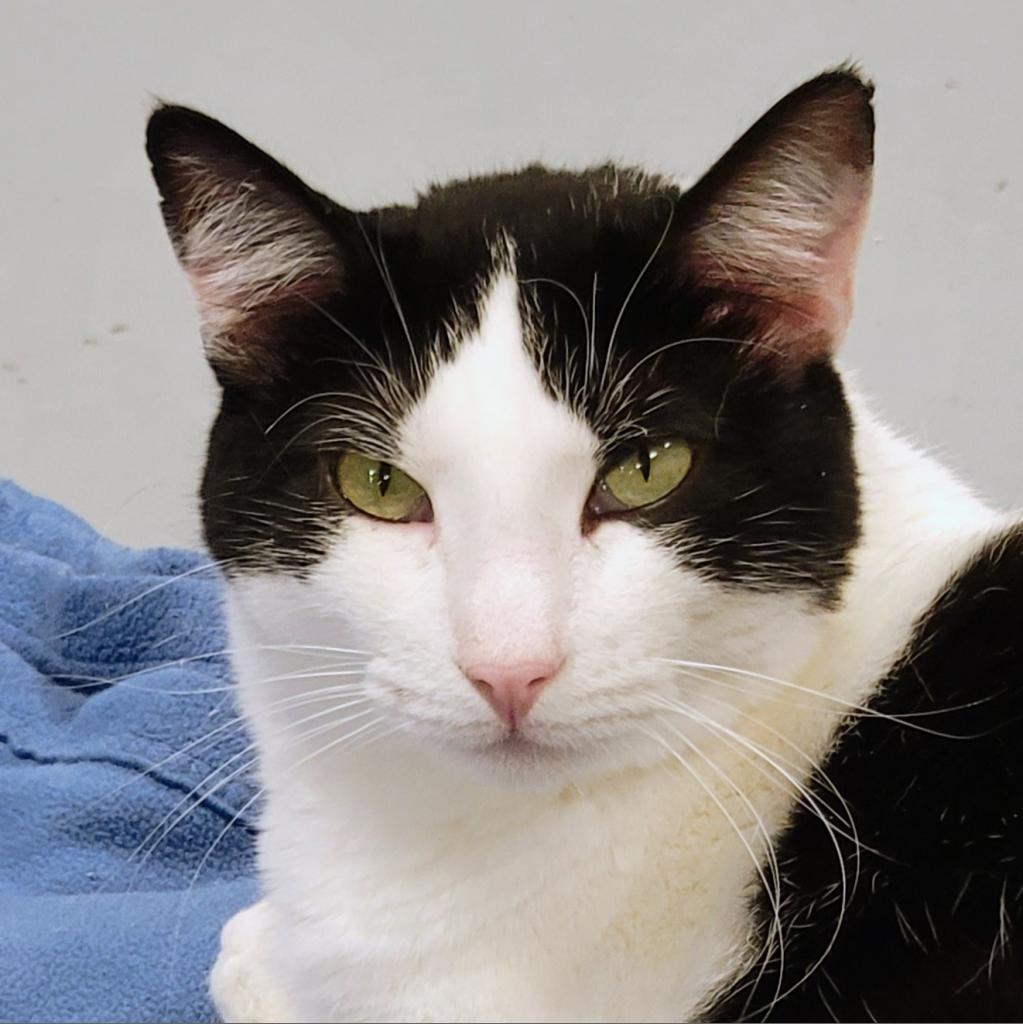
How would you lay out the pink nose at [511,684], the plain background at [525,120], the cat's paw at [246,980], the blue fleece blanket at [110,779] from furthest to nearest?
the plain background at [525,120] < the blue fleece blanket at [110,779] < the cat's paw at [246,980] < the pink nose at [511,684]

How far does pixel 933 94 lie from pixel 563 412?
1134mm

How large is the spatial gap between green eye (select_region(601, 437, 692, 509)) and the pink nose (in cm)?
13

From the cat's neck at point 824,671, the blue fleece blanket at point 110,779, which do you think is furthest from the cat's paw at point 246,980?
the cat's neck at point 824,671

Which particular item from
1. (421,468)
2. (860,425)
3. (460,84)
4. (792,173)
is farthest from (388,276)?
(460,84)

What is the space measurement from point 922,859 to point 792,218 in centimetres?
41

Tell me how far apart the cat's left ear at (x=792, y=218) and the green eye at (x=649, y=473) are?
0.10 m

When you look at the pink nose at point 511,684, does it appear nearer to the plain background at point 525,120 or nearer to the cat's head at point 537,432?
the cat's head at point 537,432

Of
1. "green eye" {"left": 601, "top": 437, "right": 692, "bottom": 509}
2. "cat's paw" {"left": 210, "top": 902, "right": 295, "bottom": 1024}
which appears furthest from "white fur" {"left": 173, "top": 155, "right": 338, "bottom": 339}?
"cat's paw" {"left": 210, "top": 902, "right": 295, "bottom": 1024}

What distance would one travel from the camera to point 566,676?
0.65 meters

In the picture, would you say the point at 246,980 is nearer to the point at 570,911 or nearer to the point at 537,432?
the point at 570,911

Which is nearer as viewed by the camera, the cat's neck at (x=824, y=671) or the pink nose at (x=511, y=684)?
the pink nose at (x=511, y=684)

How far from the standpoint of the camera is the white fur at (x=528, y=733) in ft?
2.18

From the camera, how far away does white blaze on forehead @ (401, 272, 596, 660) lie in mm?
638

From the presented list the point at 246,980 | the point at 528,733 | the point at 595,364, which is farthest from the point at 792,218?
the point at 246,980
